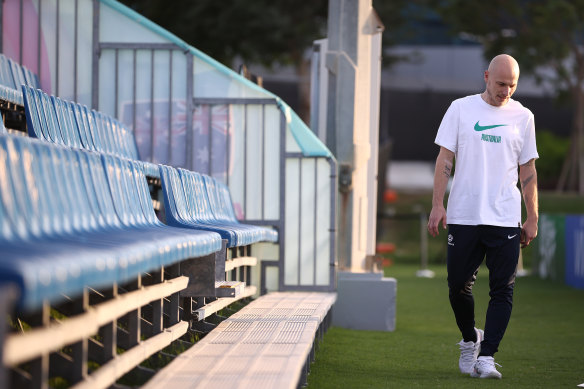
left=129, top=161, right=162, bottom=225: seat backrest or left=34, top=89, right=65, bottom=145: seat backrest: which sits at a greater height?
left=34, top=89, right=65, bottom=145: seat backrest

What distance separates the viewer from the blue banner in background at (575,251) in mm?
14258

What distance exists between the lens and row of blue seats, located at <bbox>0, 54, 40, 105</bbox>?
6623 mm

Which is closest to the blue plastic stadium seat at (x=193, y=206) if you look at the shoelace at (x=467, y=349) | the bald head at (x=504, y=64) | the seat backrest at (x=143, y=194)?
the seat backrest at (x=143, y=194)

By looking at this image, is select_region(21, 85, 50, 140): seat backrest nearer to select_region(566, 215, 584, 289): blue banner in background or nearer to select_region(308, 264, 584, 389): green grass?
select_region(308, 264, 584, 389): green grass

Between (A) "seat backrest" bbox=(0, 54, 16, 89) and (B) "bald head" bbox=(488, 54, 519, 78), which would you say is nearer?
(B) "bald head" bbox=(488, 54, 519, 78)

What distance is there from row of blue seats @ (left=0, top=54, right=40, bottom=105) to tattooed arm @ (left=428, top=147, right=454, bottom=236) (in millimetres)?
2585

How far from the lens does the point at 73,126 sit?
22.9 feet

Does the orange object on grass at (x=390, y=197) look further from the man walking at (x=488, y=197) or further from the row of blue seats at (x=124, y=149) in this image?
the man walking at (x=488, y=197)

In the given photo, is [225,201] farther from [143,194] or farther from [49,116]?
[143,194]

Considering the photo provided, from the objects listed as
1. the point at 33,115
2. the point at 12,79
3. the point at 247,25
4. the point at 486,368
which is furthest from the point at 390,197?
the point at 486,368

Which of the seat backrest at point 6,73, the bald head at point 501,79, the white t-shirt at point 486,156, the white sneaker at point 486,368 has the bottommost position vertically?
the white sneaker at point 486,368

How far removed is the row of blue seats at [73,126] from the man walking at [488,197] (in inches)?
72.3

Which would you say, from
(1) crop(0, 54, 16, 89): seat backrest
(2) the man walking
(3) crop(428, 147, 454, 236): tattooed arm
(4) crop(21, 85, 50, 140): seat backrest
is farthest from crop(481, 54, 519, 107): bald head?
(1) crop(0, 54, 16, 89): seat backrest

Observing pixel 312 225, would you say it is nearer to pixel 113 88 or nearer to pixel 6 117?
pixel 113 88
